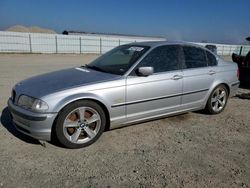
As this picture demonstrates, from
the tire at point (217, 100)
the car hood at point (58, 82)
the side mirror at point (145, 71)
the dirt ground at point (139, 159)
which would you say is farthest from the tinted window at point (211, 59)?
the car hood at point (58, 82)

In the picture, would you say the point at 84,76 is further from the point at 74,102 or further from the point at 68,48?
the point at 68,48

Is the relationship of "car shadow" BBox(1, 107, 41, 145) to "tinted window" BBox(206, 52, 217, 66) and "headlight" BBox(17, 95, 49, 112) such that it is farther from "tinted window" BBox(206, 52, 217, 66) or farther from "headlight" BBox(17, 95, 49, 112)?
"tinted window" BBox(206, 52, 217, 66)

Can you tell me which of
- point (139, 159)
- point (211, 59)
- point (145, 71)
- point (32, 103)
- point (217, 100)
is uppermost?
point (211, 59)

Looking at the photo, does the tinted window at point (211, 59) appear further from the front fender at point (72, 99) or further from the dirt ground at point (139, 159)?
the front fender at point (72, 99)

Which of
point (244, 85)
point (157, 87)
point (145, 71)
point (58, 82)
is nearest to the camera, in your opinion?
point (58, 82)

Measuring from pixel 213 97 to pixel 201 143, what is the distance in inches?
63.6

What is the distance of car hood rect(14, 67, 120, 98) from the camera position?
3.40 meters

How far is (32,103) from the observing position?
3266mm

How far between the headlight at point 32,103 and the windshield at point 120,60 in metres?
1.29

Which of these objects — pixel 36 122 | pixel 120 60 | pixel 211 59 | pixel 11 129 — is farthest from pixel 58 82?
pixel 211 59

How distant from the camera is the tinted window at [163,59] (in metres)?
4.11

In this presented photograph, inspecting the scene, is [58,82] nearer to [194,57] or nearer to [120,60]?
[120,60]

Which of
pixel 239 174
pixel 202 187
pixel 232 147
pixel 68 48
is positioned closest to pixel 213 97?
pixel 232 147

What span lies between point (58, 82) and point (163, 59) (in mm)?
1871
